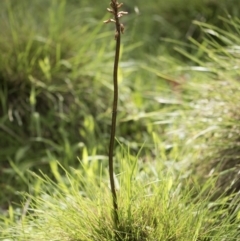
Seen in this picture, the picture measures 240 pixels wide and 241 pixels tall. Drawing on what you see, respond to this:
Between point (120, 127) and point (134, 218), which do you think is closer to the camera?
point (134, 218)

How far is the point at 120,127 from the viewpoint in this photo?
119 inches

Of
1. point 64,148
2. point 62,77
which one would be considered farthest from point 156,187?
point 62,77

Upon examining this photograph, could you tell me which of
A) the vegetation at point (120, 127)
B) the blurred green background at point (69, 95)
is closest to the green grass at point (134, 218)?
the vegetation at point (120, 127)

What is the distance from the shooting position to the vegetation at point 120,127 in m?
1.89

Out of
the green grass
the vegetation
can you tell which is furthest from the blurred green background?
the green grass

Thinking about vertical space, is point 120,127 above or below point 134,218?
below

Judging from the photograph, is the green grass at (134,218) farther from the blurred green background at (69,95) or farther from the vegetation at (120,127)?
the blurred green background at (69,95)

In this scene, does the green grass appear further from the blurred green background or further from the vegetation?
the blurred green background

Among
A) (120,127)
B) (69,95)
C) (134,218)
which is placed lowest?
(120,127)

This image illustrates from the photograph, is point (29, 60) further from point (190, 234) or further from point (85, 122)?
point (190, 234)

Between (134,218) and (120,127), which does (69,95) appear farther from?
(134,218)

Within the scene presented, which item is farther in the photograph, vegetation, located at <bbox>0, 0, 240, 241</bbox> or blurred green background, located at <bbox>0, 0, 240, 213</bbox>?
blurred green background, located at <bbox>0, 0, 240, 213</bbox>

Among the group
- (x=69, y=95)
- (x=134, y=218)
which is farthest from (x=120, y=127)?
(x=134, y=218)

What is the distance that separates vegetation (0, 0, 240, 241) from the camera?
189 centimetres
